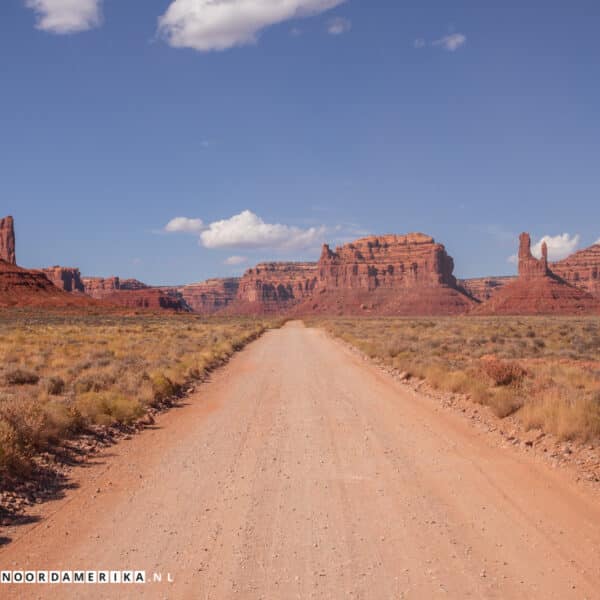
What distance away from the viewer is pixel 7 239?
163m

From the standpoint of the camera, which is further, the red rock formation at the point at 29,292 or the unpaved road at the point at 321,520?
the red rock formation at the point at 29,292

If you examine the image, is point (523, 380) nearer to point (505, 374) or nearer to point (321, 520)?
point (505, 374)

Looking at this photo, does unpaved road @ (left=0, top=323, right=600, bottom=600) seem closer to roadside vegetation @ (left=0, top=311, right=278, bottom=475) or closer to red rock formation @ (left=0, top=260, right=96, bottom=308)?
roadside vegetation @ (left=0, top=311, right=278, bottom=475)

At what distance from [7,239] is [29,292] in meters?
65.6

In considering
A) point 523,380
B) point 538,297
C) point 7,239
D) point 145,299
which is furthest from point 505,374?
point 7,239

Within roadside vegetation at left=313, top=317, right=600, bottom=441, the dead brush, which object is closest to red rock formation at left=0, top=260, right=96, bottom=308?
roadside vegetation at left=313, top=317, right=600, bottom=441

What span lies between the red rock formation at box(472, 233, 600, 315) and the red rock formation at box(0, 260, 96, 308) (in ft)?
322

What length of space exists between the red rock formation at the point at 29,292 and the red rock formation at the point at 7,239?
48.2 m

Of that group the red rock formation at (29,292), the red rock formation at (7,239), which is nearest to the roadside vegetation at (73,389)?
the red rock formation at (29,292)

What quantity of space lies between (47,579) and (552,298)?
15015 cm

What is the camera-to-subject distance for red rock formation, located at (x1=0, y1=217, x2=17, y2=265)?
532 feet

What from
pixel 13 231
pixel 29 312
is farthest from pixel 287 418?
pixel 13 231

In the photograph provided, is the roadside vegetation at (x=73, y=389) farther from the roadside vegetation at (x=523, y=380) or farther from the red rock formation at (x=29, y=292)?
the red rock formation at (x=29, y=292)

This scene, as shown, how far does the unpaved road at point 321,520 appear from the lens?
15.2 feet
